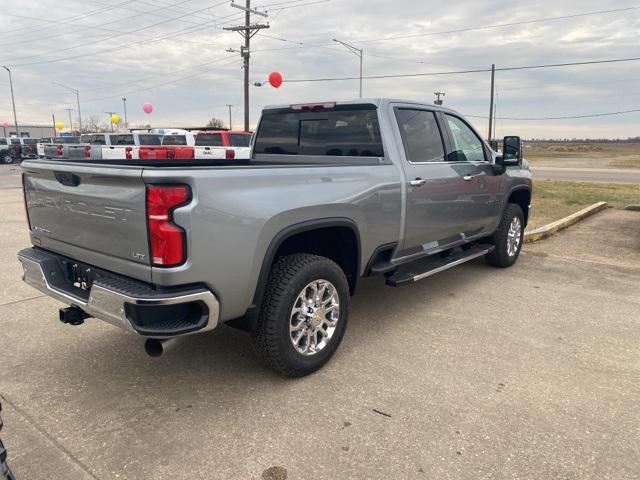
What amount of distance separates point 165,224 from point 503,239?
451cm

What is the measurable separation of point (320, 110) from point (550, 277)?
339 cm

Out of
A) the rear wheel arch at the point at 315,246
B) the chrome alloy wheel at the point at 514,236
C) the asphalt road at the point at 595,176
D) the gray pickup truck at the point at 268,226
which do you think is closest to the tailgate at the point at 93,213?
the gray pickup truck at the point at 268,226

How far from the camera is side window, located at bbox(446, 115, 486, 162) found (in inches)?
195

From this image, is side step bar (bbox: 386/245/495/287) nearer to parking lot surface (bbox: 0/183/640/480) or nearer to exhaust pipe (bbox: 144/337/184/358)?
parking lot surface (bbox: 0/183/640/480)

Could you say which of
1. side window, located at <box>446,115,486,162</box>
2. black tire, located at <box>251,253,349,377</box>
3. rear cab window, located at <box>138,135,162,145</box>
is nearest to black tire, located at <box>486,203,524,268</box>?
side window, located at <box>446,115,486,162</box>

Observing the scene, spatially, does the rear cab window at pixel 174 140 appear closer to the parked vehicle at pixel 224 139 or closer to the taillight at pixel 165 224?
the parked vehicle at pixel 224 139

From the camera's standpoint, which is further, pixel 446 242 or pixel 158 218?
pixel 446 242

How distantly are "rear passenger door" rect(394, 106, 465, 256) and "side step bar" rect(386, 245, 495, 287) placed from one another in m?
0.15

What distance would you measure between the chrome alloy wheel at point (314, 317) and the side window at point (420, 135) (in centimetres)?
143

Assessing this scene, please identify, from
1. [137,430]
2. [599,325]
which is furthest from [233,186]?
[599,325]

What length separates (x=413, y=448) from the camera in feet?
8.71

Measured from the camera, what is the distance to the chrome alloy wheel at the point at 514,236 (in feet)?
20.1

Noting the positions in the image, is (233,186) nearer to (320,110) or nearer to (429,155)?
(320,110)

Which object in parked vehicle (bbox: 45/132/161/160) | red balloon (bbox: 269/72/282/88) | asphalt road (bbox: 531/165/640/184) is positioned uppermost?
red balloon (bbox: 269/72/282/88)
